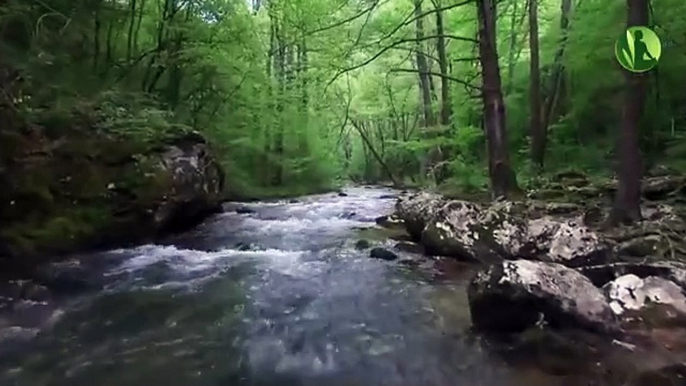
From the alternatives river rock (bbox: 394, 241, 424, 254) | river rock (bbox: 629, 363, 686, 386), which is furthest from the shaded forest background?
river rock (bbox: 629, 363, 686, 386)

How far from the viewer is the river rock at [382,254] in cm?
798

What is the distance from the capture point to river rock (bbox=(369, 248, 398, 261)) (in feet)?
26.2

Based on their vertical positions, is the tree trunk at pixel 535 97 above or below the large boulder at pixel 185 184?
above

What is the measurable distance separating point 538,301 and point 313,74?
7266mm

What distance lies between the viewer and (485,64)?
8.92 meters

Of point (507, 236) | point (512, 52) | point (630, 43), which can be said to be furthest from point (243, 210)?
point (630, 43)

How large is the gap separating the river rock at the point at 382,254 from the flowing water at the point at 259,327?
0.46 feet

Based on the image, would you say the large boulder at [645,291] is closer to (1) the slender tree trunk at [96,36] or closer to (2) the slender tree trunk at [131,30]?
(1) the slender tree trunk at [96,36]

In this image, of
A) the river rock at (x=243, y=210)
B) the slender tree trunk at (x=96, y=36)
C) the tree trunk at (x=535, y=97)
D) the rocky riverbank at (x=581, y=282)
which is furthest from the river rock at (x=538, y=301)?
the slender tree trunk at (x=96, y=36)

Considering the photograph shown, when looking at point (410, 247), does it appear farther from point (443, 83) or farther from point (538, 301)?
point (443, 83)

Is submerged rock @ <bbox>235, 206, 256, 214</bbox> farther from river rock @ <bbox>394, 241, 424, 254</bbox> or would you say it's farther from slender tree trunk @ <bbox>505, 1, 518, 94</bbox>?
slender tree trunk @ <bbox>505, 1, 518, 94</bbox>

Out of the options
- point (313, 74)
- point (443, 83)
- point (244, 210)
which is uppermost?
point (443, 83)

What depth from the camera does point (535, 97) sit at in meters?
12.2

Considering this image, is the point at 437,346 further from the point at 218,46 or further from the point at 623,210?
the point at 218,46
